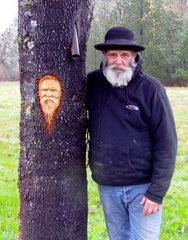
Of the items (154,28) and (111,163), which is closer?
(111,163)

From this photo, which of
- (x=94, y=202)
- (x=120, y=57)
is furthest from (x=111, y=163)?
(x=94, y=202)

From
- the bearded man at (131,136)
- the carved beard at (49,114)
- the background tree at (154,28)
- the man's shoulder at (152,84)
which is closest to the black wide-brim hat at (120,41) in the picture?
the bearded man at (131,136)

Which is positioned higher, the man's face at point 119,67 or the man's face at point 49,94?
the man's face at point 119,67

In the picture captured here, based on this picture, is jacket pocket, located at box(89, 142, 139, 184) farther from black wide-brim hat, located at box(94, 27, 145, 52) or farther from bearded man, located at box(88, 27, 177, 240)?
black wide-brim hat, located at box(94, 27, 145, 52)

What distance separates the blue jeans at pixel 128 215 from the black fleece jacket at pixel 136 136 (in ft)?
0.31

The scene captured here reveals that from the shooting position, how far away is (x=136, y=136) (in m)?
2.43

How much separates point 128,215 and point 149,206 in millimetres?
363

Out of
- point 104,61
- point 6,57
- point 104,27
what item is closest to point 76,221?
point 104,61

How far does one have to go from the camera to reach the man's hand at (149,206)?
238 cm

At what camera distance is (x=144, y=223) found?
246cm

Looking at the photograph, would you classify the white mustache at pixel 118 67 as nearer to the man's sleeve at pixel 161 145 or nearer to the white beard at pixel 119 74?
the white beard at pixel 119 74

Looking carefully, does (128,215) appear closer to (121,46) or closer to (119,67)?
(119,67)

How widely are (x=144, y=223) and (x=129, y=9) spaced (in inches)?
1067

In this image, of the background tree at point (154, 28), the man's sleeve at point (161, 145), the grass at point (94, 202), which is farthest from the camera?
the background tree at point (154, 28)
